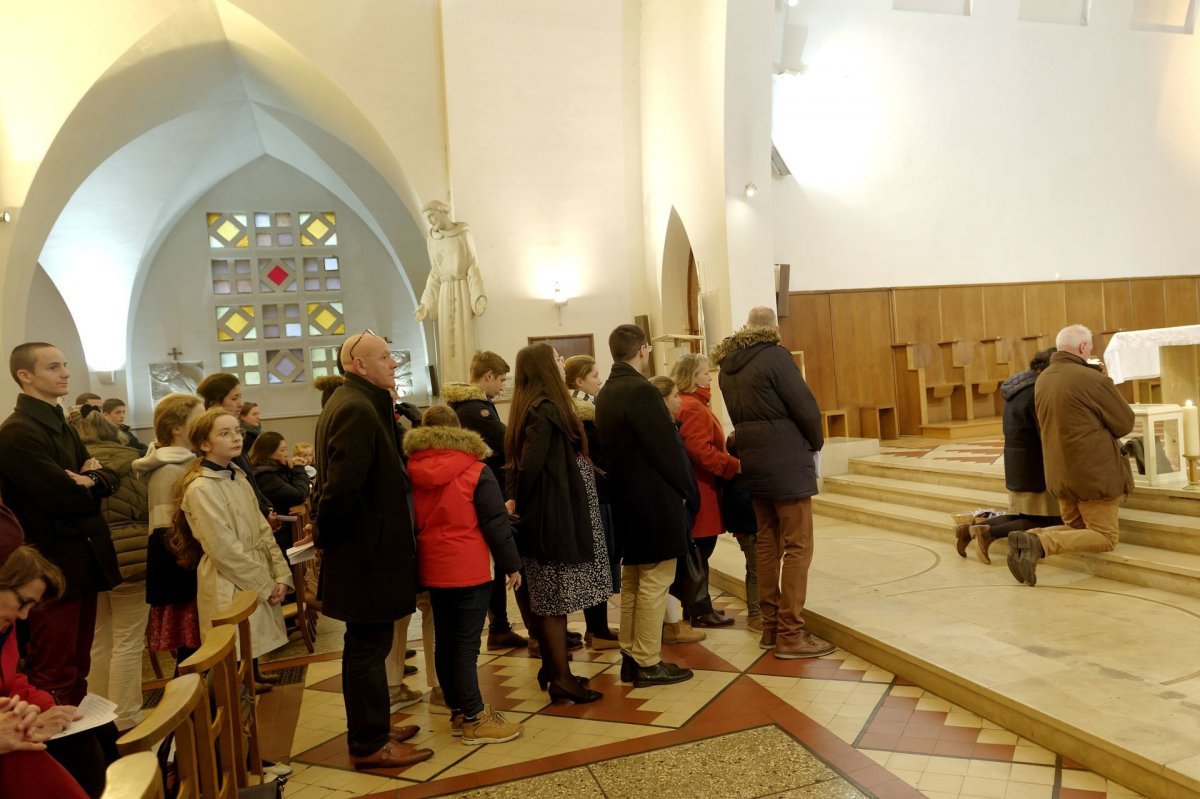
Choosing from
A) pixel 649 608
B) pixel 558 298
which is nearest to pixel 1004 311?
pixel 558 298

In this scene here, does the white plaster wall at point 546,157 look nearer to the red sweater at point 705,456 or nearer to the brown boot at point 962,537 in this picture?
the brown boot at point 962,537

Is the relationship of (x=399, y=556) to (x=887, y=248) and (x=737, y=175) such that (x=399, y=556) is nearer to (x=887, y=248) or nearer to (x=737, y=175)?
(x=737, y=175)

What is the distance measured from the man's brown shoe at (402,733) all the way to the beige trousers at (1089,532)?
3243mm

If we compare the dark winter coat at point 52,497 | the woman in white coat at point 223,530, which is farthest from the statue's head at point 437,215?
the woman in white coat at point 223,530

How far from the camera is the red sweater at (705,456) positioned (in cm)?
430

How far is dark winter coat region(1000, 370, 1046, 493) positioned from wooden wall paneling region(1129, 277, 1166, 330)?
8.44 meters

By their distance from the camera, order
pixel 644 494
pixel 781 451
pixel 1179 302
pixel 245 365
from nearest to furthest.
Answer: pixel 644 494 < pixel 781 451 < pixel 1179 302 < pixel 245 365

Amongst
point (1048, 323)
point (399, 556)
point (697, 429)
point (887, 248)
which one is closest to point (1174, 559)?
point (697, 429)

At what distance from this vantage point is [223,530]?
125 inches

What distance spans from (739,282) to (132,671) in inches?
252

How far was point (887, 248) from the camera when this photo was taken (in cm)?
1099

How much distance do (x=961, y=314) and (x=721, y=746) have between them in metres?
9.43

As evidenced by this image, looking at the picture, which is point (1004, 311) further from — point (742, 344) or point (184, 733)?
point (184, 733)

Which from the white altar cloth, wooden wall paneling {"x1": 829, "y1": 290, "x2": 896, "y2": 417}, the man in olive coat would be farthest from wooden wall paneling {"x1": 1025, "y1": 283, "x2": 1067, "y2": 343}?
the man in olive coat
